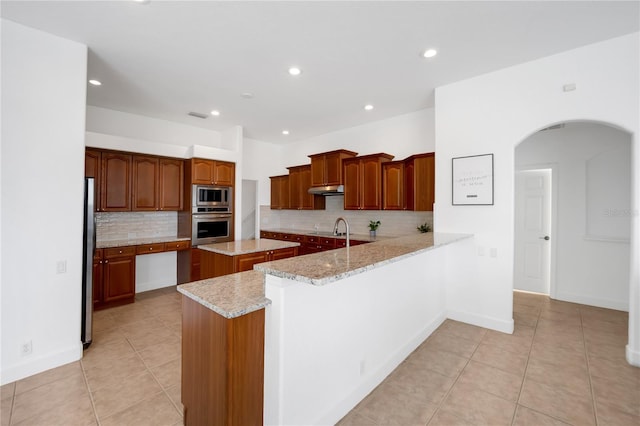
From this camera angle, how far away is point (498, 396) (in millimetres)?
2131

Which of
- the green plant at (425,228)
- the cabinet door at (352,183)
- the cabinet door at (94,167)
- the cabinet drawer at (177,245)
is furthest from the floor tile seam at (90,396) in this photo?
the green plant at (425,228)

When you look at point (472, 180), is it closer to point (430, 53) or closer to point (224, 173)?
point (430, 53)

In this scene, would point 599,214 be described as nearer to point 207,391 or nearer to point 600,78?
point 600,78

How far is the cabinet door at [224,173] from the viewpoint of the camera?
511 centimetres

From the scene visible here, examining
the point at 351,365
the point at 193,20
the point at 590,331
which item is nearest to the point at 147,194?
the point at 193,20

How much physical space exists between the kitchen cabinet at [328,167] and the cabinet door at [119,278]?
3483 millimetres

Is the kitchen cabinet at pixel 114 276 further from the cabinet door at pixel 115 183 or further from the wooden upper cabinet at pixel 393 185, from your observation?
the wooden upper cabinet at pixel 393 185

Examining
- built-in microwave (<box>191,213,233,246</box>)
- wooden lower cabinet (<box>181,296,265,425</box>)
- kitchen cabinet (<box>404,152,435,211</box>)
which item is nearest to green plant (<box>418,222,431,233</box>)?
kitchen cabinet (<box>404,152,435,211</box>)

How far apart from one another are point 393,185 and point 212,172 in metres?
3.24

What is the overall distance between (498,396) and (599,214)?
3.51 m

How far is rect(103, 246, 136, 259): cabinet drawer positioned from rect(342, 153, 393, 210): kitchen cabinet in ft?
11.8

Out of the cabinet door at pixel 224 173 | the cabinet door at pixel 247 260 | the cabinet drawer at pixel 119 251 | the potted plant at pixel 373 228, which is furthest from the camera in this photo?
the potted plant at pixel 373 228

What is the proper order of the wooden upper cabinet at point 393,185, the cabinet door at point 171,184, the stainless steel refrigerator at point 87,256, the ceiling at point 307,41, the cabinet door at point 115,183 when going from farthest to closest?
1. the cabinet door at point 171,184
2. the wooden upper cabinet at point 393,185
3. the cabinet door at point 115,183
4. the stainless steel refrigerator at point 87,256
5. the ceiling at point 307,41

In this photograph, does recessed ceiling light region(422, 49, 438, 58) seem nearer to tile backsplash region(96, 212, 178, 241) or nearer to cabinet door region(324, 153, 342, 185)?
cabinet door region(324, 153, 342, 185)
